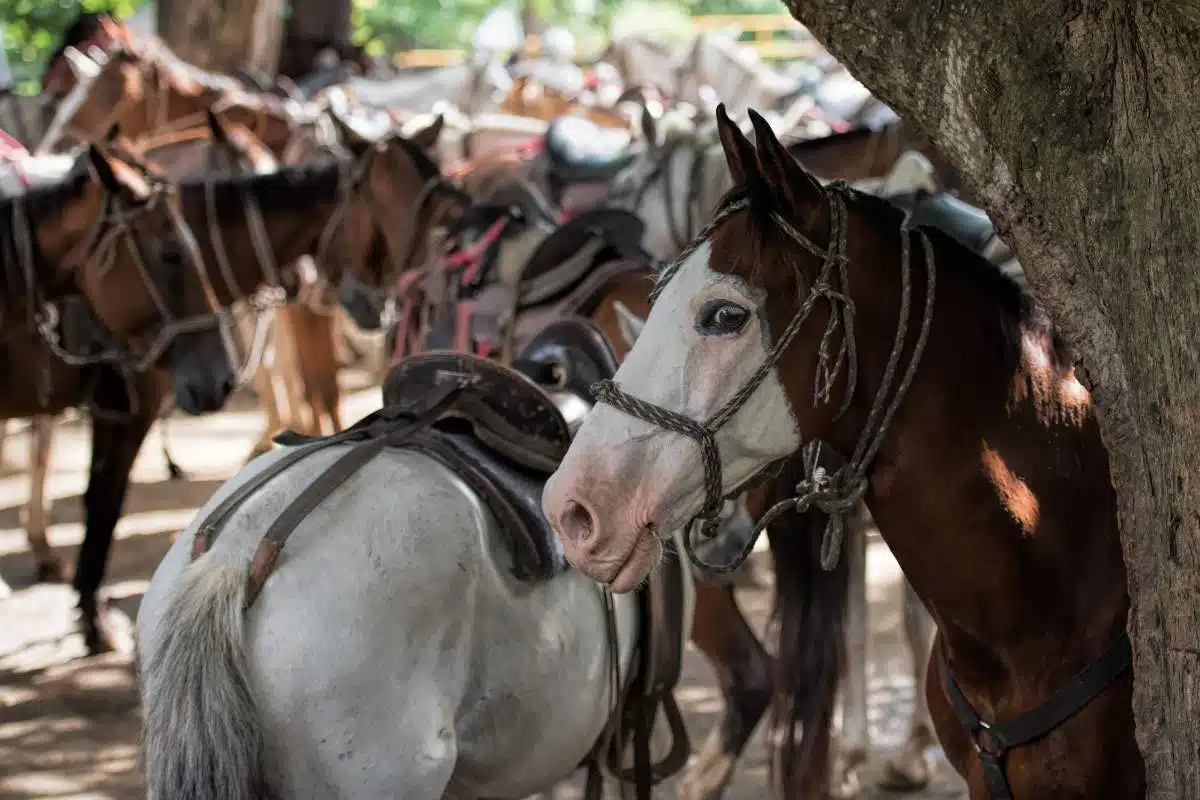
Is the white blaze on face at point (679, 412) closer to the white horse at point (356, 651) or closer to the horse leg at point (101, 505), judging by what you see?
the white horse at point (356, 651)

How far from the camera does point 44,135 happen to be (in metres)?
10.2

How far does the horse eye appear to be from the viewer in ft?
6.75

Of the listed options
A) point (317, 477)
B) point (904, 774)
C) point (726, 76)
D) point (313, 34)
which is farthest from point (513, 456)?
point (313, 34)

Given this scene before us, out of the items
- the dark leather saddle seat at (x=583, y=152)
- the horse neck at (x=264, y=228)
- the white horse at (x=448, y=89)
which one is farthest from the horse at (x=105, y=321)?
the white horse at (x=448, y=89)

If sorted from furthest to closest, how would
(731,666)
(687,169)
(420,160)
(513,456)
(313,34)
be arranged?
1. (313,34)
2. (420,160)
3. (687,169)
4. (731,666)
5. (513,456)

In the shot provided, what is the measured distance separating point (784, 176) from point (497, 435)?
0.97m

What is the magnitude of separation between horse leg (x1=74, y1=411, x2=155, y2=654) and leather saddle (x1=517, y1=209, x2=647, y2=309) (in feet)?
8.03

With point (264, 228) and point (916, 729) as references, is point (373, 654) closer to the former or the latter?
point (916, 729)

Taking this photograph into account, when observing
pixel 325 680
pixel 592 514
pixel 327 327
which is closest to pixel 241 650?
pixel 325 680

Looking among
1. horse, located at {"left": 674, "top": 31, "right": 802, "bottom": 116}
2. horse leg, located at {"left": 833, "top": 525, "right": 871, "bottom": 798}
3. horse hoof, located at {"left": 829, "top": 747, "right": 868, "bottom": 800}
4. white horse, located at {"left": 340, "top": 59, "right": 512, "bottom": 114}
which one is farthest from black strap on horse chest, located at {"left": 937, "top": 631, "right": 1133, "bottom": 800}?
white horse, located at {"left": 340, "top": 59, "right": 512, "bottom": 114}

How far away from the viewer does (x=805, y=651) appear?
3.63m

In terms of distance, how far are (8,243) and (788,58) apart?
58.2 ft

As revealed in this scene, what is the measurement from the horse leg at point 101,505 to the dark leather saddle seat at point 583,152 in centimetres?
219

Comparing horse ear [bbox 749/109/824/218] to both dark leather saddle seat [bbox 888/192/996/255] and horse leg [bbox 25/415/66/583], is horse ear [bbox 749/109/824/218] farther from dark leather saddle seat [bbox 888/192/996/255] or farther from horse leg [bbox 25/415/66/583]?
horse leg [bbox 25/415/66/583]
